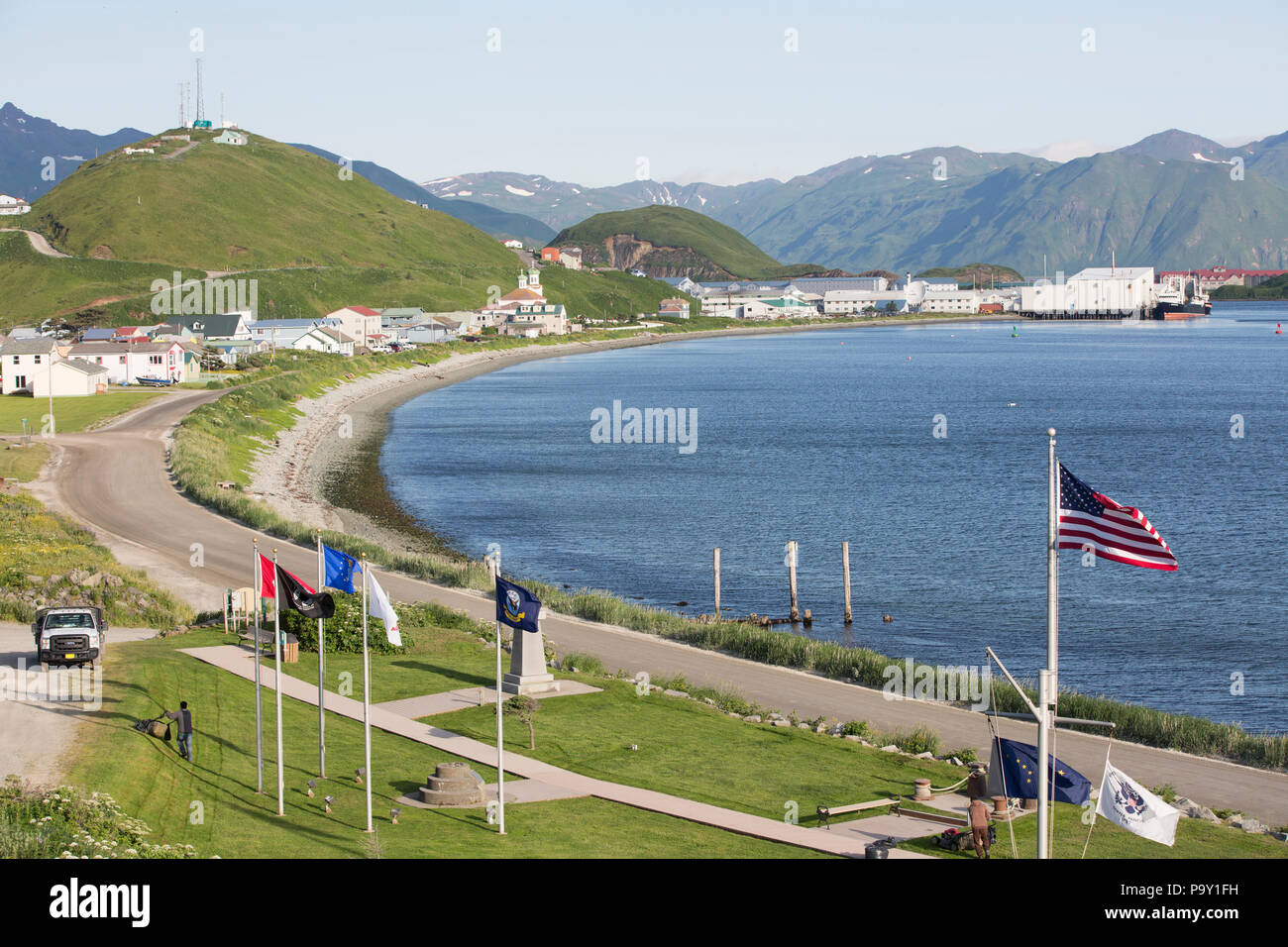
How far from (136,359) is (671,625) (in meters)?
86.3

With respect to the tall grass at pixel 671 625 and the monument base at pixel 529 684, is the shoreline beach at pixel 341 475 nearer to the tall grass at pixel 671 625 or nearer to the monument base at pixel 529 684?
the tall grass at pixel 671 625

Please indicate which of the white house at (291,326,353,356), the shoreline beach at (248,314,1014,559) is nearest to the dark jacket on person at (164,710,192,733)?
the shoreline beach at (248,314,1014,559)

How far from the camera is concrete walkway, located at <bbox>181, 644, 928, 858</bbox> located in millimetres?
20234

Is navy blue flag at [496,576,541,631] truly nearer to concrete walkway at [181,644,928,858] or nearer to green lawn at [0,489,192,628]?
concrete walkway at [181,644,928,858]

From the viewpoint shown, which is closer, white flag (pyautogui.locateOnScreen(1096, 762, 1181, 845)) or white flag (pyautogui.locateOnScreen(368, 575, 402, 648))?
white flag (pyautogui.locateOnScreen(1096, 762, 1181, 845))

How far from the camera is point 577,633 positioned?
38.4 meters

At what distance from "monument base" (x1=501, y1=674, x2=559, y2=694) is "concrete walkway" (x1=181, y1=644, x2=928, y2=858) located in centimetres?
274

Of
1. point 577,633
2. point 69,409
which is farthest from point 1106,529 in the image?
point 69,409

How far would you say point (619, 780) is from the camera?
23.6m

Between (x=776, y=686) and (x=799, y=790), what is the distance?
982 centimetres

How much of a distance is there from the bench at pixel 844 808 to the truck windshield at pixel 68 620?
1729cm

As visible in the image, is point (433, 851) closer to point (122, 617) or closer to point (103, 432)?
point (122, 617)

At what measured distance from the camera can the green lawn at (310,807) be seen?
61.8ft
